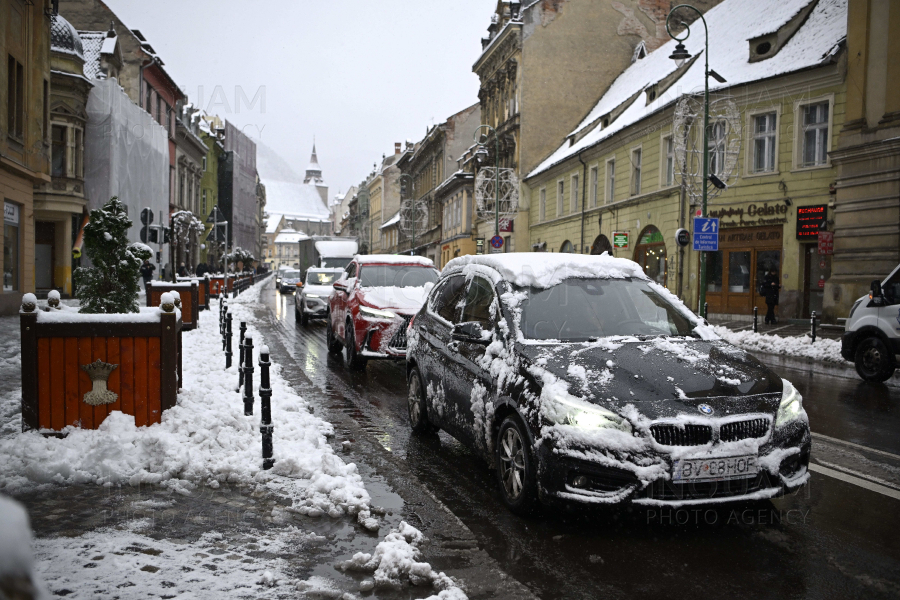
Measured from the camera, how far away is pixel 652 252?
94.2ft

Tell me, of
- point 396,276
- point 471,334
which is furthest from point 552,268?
point 396,276

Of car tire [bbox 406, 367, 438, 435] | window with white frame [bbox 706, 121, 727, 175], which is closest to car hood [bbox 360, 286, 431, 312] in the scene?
car tire [bbox 406, 367, 438, 435]

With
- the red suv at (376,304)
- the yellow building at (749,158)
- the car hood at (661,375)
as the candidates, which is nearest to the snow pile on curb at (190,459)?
the car hood at (661,375)

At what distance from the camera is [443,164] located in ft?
200

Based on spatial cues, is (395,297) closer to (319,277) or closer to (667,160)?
(319,277)

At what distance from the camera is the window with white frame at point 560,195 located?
3847 centimetres

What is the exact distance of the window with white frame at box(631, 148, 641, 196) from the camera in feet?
96.9

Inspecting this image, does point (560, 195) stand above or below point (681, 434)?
above

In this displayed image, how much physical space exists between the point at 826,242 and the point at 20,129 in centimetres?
2262

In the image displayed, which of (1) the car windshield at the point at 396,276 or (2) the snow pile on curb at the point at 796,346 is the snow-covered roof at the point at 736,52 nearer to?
(2) the snow pile on curb at the point at 796,346

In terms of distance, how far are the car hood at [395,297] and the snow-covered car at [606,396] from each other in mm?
5478

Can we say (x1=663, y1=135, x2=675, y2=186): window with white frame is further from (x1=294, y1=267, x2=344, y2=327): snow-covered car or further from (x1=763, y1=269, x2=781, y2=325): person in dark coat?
(x1=294, y1=267, x2=344, y2=327): snow-covered car

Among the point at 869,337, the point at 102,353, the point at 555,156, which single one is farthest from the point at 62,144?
the point at 869,337

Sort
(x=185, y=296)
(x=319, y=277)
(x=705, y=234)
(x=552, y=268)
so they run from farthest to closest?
(x=319, y=277), (x=705, y=234), (x=185, y=296), (x=552, y=268)
